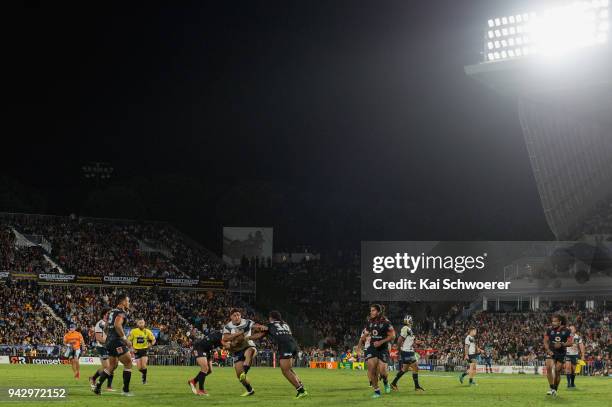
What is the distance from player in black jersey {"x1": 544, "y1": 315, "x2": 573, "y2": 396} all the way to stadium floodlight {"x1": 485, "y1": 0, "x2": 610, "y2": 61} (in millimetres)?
21640

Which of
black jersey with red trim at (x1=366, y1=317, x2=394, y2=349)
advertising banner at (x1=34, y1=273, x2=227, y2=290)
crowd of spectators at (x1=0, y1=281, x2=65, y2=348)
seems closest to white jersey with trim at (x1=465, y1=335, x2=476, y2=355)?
black jersey with red trim at (x1=366, y1=317, x2=394, y2=349)

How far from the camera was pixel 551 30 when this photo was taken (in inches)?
1652

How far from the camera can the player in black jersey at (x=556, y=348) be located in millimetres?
23109

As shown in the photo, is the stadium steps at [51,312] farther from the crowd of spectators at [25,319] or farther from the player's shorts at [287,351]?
the player's shorts at [287,351]

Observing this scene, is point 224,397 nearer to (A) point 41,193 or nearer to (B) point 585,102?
(B) point 585,102

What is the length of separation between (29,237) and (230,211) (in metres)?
33.7

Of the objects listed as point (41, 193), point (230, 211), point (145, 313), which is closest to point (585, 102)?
point (145, 313)

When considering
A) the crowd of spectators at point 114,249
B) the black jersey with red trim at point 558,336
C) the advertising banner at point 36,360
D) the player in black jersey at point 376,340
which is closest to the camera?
the player in black jersey at point 376,340

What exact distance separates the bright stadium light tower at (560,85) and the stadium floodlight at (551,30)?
0.05 m

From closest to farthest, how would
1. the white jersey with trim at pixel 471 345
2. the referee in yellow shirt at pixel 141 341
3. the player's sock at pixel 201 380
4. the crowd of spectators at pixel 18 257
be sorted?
1. the player's sock at pixel 201 380
2. the referee in yellow shirt at pixel 141 341
3. the white jersey with trim at pixel 471 345
4. the crowd of spectators at pixel 18 257

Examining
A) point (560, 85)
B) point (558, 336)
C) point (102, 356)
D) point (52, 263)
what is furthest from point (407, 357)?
A: point (52, 263)

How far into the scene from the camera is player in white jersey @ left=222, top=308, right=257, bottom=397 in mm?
23391

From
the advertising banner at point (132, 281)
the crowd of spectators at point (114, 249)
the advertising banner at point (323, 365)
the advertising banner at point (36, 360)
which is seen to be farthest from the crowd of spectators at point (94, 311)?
the advertising banner at point (323, 365)

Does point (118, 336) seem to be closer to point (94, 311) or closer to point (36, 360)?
point (36, 360)
